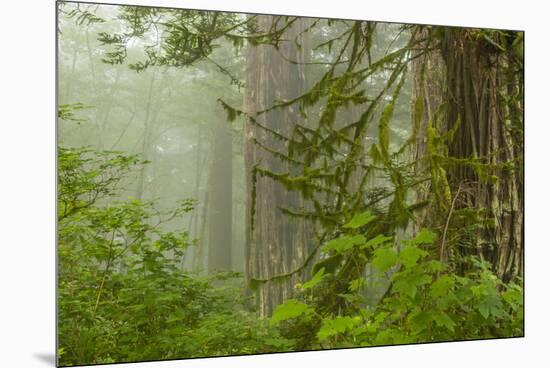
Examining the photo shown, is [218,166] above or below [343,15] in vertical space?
below

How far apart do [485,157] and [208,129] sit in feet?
7.08

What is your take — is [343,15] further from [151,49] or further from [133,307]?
[133,307]

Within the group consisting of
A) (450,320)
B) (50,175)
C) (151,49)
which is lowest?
(450,320)

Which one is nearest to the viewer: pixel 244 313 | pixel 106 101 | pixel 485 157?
pixel 106 101

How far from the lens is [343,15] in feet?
18.0

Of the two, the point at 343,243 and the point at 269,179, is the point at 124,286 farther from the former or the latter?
the point at 343,243

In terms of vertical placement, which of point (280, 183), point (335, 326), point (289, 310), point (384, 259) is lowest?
point (335, 326)

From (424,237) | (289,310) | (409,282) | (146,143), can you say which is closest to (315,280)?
(289,310)

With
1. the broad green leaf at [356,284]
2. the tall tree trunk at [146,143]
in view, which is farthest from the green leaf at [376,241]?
the tall tree trunk at [146,143]

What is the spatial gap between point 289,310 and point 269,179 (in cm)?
91

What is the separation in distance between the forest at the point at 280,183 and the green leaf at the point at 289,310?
2 centimetres

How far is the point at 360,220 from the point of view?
214 inches

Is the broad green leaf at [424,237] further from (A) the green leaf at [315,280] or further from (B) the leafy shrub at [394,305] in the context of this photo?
(A) the green leaf at [315,280]

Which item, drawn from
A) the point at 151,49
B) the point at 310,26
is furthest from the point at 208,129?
the point at 310,26
